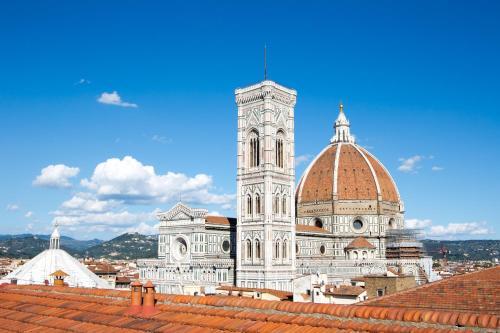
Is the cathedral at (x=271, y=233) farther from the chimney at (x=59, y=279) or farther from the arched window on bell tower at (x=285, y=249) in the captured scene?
the chimney at (x=59, y=279)

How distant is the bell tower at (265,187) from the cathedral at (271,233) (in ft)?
0.33

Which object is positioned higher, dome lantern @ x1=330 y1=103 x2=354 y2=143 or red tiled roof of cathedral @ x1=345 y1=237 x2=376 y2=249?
dome lantern @ x1=330 y1=103 x2=354 y2=143

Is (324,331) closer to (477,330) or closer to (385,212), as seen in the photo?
(477,330)

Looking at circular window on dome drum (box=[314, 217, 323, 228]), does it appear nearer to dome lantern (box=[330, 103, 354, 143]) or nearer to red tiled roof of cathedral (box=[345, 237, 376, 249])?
red tiled roof of cathedral (box=[345, 237, 376, 249])

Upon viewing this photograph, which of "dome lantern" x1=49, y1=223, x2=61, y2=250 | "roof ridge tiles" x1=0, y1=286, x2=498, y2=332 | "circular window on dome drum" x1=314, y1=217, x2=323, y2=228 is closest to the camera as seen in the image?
"roof ridge tiles" x1=0, y1=286, x2=498, y2=332

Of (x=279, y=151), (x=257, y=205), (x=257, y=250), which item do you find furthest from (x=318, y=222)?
(x=257, y=250)

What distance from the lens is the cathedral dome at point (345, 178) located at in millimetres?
78938

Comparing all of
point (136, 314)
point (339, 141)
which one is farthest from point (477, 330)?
point (339, 141)

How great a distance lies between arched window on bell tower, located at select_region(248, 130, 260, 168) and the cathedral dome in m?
21.2

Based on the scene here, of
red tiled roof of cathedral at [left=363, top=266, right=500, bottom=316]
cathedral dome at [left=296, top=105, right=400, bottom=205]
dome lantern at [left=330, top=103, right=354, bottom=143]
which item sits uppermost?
dome lantern at [left=330, top=103, right=354, bottom=143]

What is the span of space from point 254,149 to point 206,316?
5159 cm

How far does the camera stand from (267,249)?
56.8m

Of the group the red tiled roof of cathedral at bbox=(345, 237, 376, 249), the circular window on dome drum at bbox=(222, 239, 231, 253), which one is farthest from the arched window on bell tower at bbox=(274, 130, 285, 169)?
the red tiled roof of cathedral at bbox=(345, 237, 376, 249)

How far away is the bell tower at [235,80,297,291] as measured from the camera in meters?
57.6
